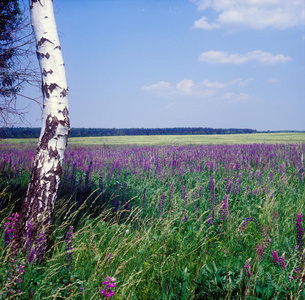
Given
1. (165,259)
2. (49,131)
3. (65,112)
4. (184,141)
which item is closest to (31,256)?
(165,259)

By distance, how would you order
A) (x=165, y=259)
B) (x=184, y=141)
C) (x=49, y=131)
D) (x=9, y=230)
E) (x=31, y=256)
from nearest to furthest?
(x=31, y=256)
(x=9, y=230)
(x=165, y=259)
(x=49, y=131)
(x=184, y=141)

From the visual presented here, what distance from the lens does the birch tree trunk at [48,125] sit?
337 cm

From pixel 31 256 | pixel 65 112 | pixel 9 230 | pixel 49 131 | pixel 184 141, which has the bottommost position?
pixel 31 256

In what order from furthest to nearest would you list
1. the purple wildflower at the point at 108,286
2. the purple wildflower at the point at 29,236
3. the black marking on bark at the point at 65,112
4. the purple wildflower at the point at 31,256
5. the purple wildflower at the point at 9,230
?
the black marking on bark at the point at 65,112 < the purple wildflower at the point at 29,236 < the purple wildflower at the point at 9,230 < the purple wildflower at the point at 31,256 < the purple wildflower at the point at 108,286

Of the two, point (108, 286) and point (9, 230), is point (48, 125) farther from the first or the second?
point (108, 286)

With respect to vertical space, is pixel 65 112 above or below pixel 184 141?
above

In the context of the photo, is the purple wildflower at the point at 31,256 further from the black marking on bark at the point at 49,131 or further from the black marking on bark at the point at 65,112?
the black marking on bark at the point at 65,112

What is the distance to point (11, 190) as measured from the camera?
18.6ft

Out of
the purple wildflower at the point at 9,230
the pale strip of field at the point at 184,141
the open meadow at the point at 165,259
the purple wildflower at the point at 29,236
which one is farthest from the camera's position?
the pale strip of field at the point at 184,141

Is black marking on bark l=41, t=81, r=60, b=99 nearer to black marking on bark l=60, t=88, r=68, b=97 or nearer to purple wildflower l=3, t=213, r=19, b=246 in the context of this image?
black marking on bark l=60, t=88, r=68, b=97

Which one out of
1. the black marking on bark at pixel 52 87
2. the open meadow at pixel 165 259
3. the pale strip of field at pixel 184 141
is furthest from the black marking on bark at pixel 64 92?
the pale strip of field at pixel 184 141

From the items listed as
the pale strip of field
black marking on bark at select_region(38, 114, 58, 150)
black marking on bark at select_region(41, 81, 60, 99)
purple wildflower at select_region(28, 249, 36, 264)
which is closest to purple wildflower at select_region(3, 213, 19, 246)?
purple wildflower at select_region(28, 249, 36, 264)

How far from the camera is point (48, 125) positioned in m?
3.46

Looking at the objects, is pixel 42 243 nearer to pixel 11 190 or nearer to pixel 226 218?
pixel 226 218
